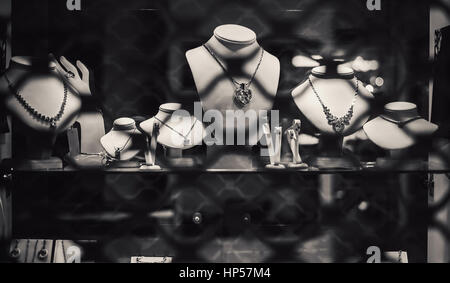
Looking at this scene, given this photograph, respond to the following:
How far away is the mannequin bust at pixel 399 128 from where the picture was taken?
2.69 feet

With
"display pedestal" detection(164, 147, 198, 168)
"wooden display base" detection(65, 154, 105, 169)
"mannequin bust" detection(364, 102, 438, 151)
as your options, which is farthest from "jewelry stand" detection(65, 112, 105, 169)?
"mannequin bust" detection(364, 102, 438, 151)

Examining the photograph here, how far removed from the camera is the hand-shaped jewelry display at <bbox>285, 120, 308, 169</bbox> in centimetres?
81

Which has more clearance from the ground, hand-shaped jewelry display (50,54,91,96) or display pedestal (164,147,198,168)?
hand-shaped jewelry display (50,54,91,96)

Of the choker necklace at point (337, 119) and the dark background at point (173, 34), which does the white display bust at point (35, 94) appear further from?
the choker necklace at point (337, 119)

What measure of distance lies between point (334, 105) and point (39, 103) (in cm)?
60

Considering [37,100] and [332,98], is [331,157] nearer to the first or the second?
[332,98]

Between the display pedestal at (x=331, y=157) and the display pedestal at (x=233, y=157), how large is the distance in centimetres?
14

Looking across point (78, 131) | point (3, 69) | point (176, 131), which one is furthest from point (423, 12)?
point (3, 69)

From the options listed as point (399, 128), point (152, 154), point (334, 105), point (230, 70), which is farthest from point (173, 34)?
point (399, 128)

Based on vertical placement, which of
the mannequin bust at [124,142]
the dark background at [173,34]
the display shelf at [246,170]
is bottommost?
the display shelf at [246,170]

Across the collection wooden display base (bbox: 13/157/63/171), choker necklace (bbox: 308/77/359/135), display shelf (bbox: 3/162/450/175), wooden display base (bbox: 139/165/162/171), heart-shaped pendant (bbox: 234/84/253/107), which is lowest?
display shelf (bbox: 3/162/450/175)

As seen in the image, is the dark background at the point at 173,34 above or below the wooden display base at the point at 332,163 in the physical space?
above

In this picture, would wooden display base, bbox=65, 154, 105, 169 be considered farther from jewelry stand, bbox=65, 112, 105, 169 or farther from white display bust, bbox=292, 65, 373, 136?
white display bust, bbox=292, 65, 373, 136

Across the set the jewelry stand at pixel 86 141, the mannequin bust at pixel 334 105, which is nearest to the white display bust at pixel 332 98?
the mannequin bust at pixel 334 105
